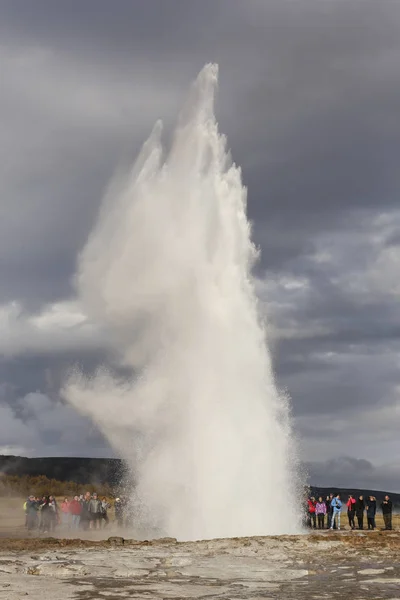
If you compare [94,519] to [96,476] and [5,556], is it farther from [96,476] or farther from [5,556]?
[96,476]

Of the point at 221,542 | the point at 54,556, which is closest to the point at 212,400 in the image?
the point at 221,542

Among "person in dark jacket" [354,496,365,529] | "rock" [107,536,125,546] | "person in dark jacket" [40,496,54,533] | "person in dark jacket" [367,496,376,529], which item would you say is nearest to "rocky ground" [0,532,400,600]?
"rock" [107,536,125,546]

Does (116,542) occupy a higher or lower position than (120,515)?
lower

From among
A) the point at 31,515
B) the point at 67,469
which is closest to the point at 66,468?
the point at 67,469

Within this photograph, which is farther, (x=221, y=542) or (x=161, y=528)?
(x=161, y=528)

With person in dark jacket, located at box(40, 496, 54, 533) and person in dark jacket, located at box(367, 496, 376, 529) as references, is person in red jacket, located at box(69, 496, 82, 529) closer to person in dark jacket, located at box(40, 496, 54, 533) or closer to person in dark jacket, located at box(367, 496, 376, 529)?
person in dark jacket, located at box(40, 496, 54, 533)

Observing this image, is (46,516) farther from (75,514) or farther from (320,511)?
(320,511)

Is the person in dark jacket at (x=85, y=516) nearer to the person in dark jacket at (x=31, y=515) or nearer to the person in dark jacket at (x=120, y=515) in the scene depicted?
the person in dark jacket at (x=120, y=515)

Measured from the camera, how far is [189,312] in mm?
27172

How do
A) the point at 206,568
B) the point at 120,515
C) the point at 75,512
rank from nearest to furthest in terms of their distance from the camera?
the point at 206,568 → the point at 120,515 → the point at 75,512

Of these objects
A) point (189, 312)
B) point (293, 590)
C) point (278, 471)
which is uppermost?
point (189, 312)

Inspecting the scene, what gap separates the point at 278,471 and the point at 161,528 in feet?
14.1

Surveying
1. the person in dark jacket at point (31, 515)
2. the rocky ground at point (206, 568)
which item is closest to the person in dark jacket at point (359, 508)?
the rocky ground at point (206, 568)

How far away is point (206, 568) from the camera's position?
15.1m
